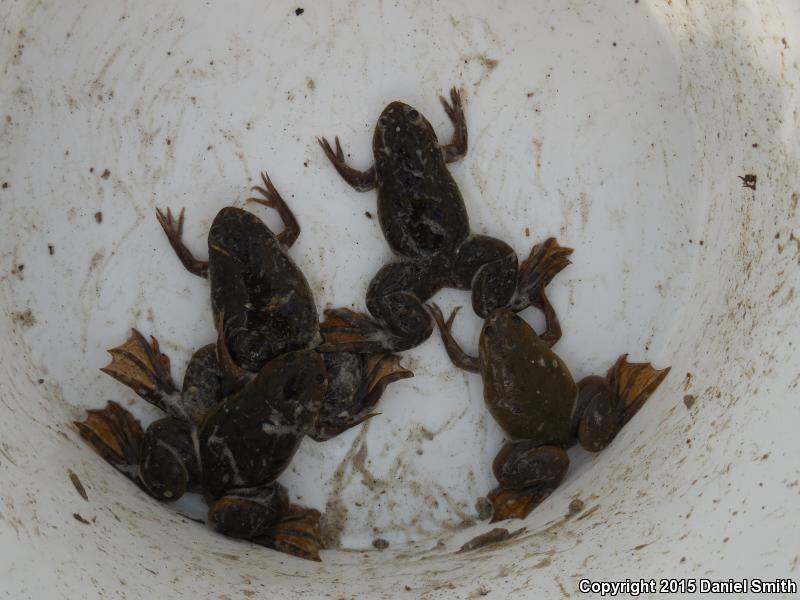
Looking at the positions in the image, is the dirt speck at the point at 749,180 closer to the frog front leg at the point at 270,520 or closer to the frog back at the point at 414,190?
the frog back at the point at 414,190

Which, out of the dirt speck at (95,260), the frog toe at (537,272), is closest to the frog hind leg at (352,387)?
Answer: the frog toe at (537,272)

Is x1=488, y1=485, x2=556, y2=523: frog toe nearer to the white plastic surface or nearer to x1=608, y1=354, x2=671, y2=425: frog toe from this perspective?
the white plastic surface

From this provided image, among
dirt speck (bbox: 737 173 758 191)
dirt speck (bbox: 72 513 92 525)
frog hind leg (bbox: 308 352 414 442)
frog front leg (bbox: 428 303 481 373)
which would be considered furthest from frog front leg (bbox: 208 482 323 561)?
dirt speck (bbox: 737 173 758 191)

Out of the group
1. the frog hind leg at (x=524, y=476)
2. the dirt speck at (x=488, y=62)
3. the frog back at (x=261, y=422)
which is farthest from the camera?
the dirt speck at (x=488, y=62)

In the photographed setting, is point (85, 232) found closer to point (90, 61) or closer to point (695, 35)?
point (90, 61)

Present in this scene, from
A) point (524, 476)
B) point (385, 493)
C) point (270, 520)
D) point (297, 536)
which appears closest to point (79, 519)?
point (270, 520)

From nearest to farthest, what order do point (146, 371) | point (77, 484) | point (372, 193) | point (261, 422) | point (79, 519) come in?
1. point (79, 519)
2. point (77, 484)
3. point (261, 422)
4. point (146, 371)
5. point (372, 193)

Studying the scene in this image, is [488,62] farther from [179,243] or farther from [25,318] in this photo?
[25,318]
